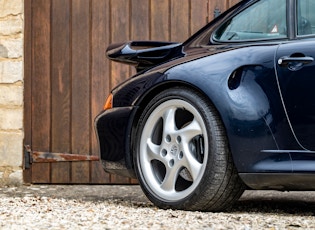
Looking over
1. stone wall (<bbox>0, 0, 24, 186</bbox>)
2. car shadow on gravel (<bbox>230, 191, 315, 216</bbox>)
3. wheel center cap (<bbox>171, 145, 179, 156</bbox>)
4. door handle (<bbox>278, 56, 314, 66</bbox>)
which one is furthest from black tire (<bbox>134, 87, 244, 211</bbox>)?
stone wall (<bbox>0, 0, 24, 186</bbox>)

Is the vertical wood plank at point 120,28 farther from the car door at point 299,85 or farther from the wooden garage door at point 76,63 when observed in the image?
the car door at point 299,85

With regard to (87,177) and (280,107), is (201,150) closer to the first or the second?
(280,107)

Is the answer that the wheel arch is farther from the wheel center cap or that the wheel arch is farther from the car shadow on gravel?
the car shadow on gravel

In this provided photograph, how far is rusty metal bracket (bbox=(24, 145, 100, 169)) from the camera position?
745cm

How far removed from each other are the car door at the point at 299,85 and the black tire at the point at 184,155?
40 cm

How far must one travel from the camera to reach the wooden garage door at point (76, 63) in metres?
7.45

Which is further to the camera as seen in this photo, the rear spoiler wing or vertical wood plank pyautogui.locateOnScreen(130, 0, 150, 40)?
vertical wood plank pyautogui.locateOnScreen(130, 0, 150, 40)

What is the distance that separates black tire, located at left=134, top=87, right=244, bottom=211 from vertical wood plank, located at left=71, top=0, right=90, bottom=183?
8.16 ft

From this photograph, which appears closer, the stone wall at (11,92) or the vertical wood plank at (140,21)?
the stone wall at (11,92)

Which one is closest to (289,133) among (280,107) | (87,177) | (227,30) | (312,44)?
(280,107)

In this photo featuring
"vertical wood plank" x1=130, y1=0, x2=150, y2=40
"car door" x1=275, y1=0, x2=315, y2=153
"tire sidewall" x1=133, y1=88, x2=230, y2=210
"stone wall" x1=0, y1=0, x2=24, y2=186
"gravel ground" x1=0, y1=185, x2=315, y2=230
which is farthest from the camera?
"vertical wood plank" x1=130, y1=0, x2=150, y2=40

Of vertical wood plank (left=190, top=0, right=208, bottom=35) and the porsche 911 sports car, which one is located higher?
vertical wood plank (left=190, top=0, right=208, bottom=35)

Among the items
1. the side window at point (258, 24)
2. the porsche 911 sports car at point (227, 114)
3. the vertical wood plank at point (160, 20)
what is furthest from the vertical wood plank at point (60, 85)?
the side window at point (258, 24)

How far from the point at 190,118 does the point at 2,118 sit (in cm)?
278
